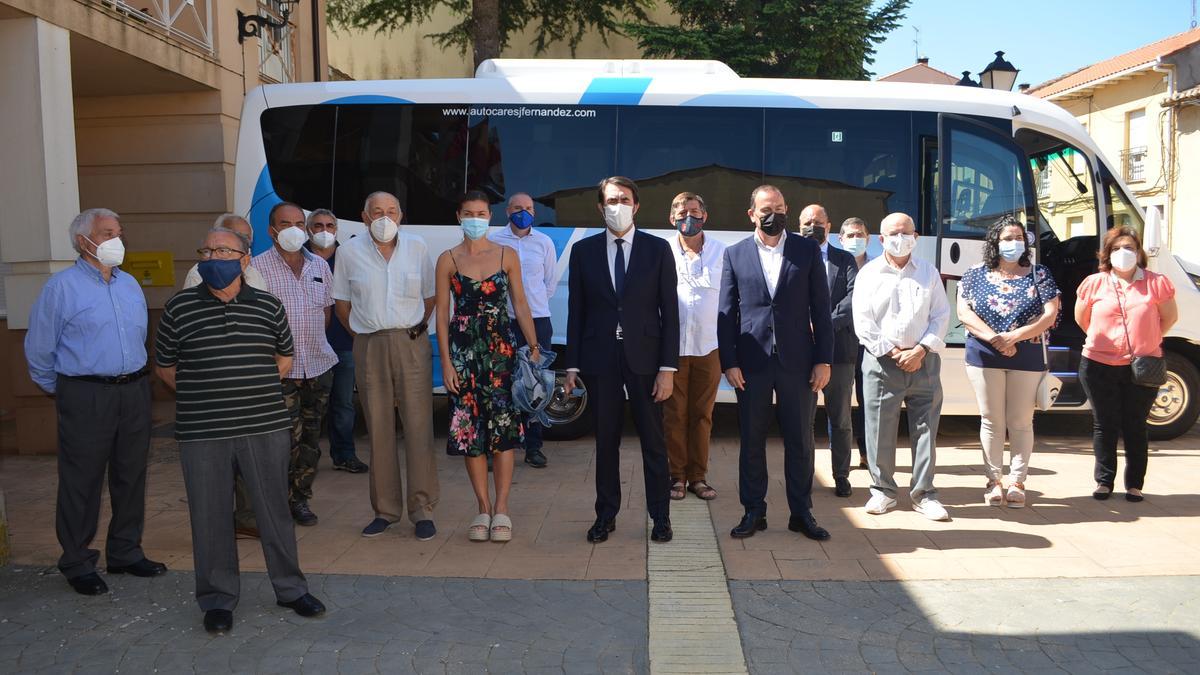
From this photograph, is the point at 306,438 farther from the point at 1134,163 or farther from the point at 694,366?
the point at 1134,163

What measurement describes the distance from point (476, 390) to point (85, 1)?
587 cm

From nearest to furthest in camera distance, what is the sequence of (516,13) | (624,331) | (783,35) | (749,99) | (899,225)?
1. (624,331)
2. (899,225)
3. (749,99)
4. (516,13)
5. (783,35)

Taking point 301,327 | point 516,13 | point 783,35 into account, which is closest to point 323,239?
point 301,327

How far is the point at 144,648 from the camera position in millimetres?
4211

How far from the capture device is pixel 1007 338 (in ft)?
20.3

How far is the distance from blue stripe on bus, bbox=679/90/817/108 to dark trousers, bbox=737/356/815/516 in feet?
12.4

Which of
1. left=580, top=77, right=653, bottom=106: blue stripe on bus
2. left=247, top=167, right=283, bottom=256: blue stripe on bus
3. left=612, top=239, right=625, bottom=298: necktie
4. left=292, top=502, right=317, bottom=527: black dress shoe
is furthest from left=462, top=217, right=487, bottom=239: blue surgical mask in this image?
left=247, top=167, right=283, bottom=256: blue stripe on bus

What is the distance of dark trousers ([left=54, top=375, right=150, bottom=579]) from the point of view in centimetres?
496

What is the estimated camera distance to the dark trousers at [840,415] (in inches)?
267

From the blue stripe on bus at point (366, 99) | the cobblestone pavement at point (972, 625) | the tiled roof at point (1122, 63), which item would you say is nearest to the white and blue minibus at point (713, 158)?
the blue stripe on bus at point (366, 99)

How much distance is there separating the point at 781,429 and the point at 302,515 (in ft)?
9.90

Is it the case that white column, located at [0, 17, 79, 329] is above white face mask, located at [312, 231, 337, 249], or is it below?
above

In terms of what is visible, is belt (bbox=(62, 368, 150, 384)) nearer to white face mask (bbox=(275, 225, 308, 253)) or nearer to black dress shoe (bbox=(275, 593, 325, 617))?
white face mask (bbox=(275, 225, 308, 253))

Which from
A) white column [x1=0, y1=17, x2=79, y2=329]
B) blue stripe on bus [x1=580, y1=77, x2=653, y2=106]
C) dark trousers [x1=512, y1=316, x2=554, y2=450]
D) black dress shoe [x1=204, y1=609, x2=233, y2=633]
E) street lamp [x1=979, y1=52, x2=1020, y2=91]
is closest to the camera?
black dress shoe [x1=204, y1=609, x2=233, y2=633]
